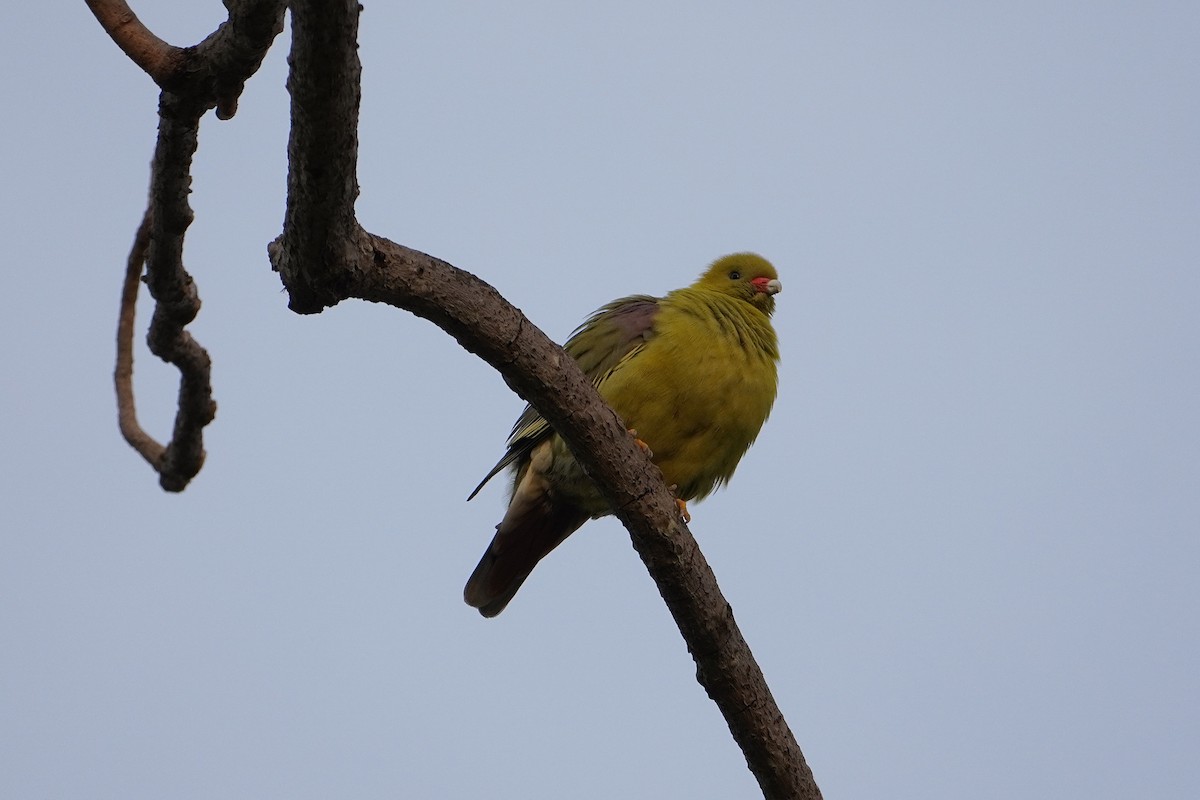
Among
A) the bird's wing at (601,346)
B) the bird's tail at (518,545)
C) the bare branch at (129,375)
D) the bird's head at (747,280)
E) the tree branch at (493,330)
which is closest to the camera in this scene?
the tree branch at (493,330)

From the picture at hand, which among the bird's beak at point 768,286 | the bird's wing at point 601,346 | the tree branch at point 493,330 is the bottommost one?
the tree branch at point 493,330

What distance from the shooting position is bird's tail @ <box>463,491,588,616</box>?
13.9 ft

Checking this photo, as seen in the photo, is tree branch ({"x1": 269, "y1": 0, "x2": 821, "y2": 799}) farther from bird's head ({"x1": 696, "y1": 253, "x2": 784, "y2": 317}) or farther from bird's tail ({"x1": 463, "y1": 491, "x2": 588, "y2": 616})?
bird's head ({"x1": 696, "y1": 253, "x2": 784, "y2": 317})

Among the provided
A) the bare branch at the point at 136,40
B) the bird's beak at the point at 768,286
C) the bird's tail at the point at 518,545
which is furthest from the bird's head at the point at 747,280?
the bare branch at the point at 136,40

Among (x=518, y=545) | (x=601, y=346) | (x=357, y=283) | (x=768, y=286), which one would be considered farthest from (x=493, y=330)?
(x=768, y=286)

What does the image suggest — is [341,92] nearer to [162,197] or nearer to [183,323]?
[162,197]

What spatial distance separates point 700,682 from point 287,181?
1.59 metres

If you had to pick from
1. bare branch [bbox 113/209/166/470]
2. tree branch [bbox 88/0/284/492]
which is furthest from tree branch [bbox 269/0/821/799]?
bare branch [bbox 113/209/166/470]

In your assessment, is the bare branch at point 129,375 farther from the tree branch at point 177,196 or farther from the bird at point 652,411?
the bird at point 652,411

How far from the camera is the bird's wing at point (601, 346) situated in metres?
4.12

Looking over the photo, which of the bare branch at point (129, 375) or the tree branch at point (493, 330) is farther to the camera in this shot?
the bare branch at point (129, 375)

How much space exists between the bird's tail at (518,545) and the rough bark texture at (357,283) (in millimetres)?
1264

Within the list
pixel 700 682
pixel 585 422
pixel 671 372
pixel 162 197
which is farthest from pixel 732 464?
pixel 162 197

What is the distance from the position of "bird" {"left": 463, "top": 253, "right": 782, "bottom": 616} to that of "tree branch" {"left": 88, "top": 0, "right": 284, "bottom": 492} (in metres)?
0.92
